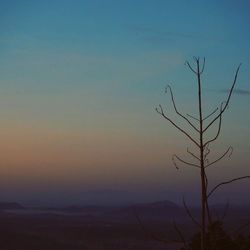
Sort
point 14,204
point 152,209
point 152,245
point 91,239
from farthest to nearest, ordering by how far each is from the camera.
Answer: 1. point 14,204
2. point 152,209
3. point 91,239
4. point 152,245

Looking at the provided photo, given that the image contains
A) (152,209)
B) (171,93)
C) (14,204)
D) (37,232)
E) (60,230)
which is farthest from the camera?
(14,204)

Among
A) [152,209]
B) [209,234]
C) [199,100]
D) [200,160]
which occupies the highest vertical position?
[152,209]

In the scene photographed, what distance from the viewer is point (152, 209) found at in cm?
13988

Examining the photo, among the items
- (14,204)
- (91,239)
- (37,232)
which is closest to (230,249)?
(91,239)

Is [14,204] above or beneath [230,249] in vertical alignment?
above

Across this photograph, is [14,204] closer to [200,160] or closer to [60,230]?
[60,230]

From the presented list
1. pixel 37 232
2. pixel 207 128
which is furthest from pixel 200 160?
pixel 37 232

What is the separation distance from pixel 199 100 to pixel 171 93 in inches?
12.1

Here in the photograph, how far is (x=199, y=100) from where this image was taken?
3246mm

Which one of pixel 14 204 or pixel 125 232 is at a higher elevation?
pixel 14 204

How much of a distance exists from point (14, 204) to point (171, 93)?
160339 mm

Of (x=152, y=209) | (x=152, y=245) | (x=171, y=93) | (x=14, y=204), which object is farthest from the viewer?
(x=14, y=204)

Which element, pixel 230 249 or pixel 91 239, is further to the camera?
pixel 91 239

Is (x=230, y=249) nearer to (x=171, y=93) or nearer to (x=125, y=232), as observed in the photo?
(x=171, y=93)
